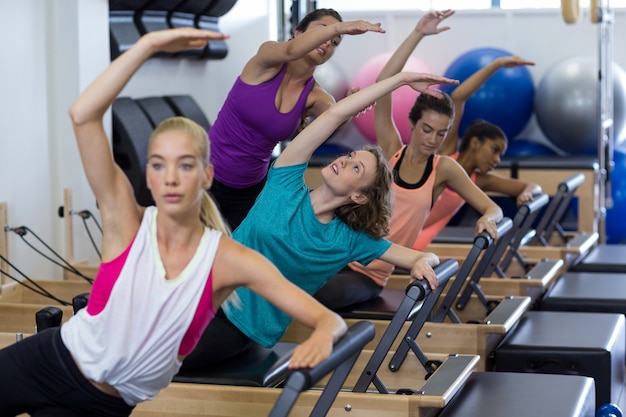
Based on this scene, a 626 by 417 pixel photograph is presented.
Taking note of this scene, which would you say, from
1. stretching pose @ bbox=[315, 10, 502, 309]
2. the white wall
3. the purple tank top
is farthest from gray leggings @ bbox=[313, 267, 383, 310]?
the white wall

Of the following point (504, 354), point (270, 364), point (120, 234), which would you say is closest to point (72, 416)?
point (120, 234)

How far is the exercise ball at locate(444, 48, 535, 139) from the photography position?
732cm

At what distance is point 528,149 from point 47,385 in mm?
5956

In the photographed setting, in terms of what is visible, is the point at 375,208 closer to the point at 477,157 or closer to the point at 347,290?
the point at 347,290

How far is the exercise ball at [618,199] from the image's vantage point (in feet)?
24.0

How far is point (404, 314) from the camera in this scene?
9.08 ft

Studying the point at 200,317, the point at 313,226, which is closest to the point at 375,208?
the point at 313,226

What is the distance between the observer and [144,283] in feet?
6.15

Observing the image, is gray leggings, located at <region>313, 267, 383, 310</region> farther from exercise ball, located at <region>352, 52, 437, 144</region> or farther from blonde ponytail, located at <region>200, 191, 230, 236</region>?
exercise ball, located at <region>352, 52, 437, 144</region>

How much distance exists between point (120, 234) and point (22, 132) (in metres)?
2.68

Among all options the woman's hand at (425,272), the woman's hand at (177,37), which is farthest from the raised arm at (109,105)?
the woman's hand at (425,272)

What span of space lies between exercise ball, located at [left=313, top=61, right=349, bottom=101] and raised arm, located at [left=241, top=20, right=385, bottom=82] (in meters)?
4.06

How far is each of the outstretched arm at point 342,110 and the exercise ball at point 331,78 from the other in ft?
14.9

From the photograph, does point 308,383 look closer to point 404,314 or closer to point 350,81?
point 404,314
